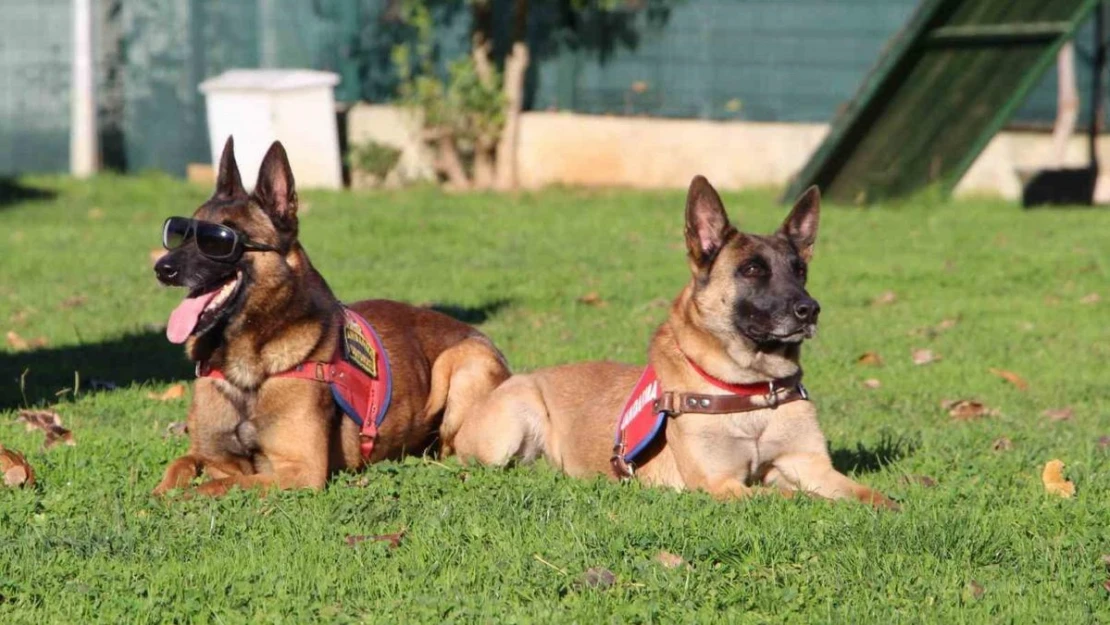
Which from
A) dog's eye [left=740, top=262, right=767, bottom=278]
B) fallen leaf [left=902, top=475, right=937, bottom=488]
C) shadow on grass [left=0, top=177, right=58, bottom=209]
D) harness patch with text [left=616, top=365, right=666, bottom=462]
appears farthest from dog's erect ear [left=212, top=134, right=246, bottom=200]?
shadow on grass [left=0, top=177, right=58, bottom=209]

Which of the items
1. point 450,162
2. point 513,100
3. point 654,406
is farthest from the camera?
point 450,162

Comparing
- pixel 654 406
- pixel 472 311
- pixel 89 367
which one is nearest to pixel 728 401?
pixel 654 406

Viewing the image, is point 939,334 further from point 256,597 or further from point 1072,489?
point 256,597

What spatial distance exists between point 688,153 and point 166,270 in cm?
1349

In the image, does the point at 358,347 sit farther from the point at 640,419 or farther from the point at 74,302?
the point at 74,302

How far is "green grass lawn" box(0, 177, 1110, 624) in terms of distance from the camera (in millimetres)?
4785

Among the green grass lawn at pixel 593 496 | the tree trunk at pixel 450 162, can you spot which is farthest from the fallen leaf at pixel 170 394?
the tree trunk at pixel 450 162

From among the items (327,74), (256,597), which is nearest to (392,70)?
(327,74)

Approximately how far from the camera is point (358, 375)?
6.62 metres

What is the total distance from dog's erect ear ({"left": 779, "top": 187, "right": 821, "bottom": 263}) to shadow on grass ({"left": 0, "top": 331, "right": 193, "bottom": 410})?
12.5 feet

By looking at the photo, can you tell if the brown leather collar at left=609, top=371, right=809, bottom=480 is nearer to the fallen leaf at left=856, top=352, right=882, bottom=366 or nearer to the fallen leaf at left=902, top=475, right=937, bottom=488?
the fallen leaf at left=902, top=475, right=937, bottom=488

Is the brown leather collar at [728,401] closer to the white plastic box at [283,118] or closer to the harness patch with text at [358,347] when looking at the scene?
the harness patch with text at [358,347]

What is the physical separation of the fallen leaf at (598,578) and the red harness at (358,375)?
1.83m

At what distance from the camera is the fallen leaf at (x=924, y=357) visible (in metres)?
9.83
